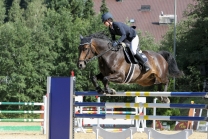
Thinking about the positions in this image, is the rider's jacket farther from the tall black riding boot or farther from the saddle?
the tall black riding boot

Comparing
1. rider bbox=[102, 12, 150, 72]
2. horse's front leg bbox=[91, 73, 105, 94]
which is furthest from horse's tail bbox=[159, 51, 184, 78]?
horse's front leg bbox=[91, 73, 105, 94]

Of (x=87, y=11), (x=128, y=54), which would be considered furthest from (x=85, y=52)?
(x=87, y=11)

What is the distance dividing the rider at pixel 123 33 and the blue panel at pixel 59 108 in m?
1.04

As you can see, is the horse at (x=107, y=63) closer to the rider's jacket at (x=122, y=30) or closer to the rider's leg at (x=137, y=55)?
the rider's leg at (x=137, y=55)

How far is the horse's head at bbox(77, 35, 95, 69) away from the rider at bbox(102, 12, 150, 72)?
365 millimetres

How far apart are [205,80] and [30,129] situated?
1339 centimetres

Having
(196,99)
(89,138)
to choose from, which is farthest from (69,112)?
(196,99)

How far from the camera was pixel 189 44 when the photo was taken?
26641 mm

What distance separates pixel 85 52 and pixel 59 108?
0.91 metres

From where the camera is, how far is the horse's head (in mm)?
6969

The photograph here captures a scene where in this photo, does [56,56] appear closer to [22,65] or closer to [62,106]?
[22,65]

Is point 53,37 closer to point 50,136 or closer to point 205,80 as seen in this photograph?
point 205,80

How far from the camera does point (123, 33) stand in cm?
719

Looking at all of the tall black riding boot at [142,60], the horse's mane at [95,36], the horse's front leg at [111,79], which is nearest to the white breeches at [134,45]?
the tall black riding boot at [142,60]
